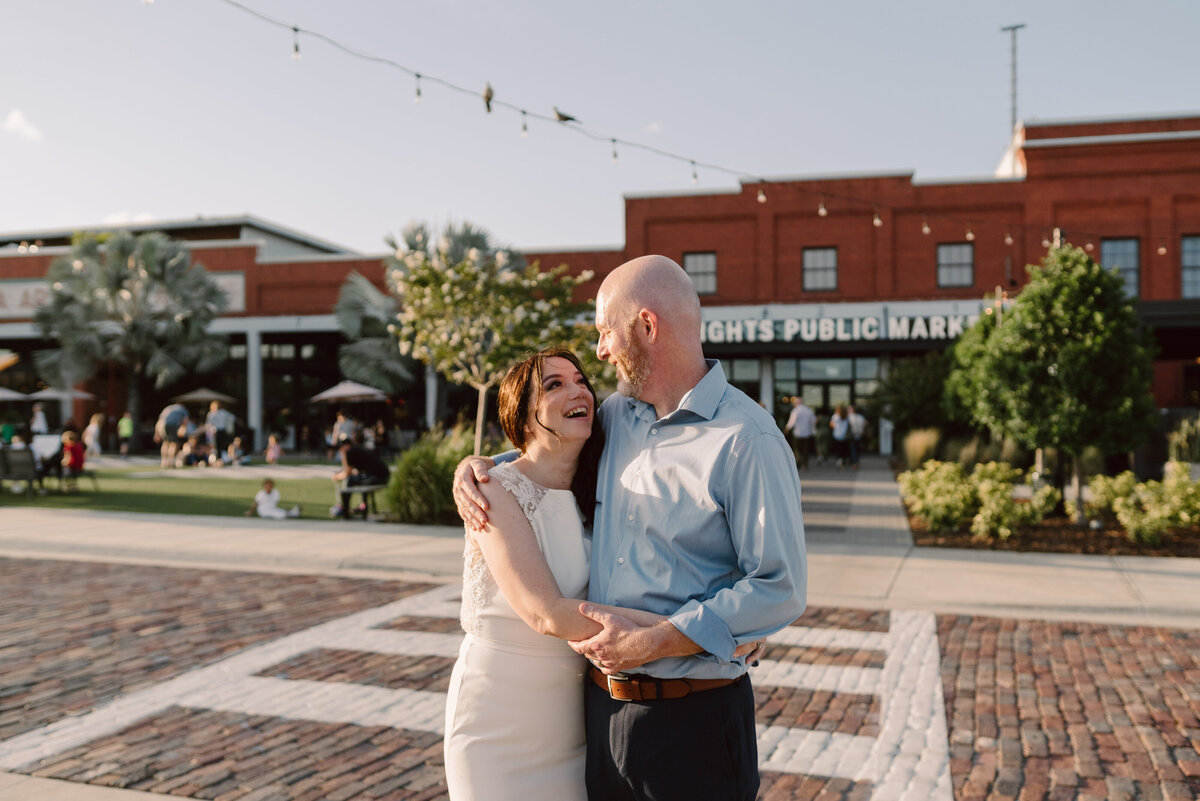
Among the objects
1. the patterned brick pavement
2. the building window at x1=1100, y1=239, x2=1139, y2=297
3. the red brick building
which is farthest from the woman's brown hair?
the building window at x1=1100, y1=239, x2=1139, y2=297

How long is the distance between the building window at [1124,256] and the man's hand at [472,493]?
3052 centimetres

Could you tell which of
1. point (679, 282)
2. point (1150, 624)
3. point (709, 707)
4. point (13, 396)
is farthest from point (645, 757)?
point (13, 396)

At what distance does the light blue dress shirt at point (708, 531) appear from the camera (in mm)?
1999

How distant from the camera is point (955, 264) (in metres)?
29.4

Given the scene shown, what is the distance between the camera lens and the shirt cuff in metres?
1.97

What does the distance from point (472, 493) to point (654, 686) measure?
653mm

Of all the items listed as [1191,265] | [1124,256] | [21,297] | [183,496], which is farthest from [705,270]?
[21,297]

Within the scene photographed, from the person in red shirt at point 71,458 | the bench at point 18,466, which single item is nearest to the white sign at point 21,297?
the person in red shirt at point 71,458

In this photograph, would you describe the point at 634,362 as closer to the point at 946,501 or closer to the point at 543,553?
the point at 543,553

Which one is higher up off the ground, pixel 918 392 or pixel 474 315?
pixel 474 315

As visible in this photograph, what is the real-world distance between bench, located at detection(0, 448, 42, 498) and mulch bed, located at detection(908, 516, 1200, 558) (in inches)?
578

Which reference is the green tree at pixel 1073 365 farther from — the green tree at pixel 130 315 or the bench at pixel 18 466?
the green tree at pixel 130 315

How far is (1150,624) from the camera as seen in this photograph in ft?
23.6

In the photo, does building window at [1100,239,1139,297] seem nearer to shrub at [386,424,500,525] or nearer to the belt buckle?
shrub at [386,424,500,525]
